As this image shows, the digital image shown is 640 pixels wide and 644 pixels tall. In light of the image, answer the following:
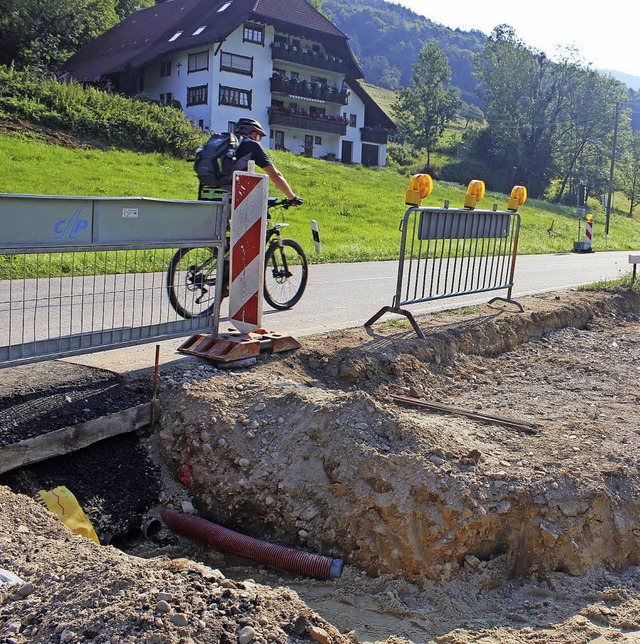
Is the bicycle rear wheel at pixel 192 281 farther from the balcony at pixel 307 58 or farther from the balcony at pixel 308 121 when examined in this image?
the balcony at pixel 307 58

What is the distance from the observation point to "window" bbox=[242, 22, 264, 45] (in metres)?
49.1

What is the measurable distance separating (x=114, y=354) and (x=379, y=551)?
3.05 metres

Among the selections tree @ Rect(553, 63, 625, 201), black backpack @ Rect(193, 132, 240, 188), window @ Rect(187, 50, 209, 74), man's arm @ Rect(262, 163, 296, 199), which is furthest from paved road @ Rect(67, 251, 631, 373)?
tree @ Rect(553, 63, 625, 201)

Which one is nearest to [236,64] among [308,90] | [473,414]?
[308,90]

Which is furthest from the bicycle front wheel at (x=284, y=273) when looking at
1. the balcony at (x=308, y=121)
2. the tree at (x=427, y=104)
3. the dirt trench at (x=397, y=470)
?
the tree at (x=427, y=104)

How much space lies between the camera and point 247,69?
163 feet

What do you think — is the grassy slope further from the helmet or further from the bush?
the bush

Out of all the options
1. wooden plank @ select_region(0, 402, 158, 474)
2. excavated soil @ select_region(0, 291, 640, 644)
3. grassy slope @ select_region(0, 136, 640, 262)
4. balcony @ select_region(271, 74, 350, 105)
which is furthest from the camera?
balcony @ select_region(271, 74, 350, 105)

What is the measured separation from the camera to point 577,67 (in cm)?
6825

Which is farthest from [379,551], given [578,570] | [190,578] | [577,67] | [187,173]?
[577,67]

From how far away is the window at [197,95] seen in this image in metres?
47.3

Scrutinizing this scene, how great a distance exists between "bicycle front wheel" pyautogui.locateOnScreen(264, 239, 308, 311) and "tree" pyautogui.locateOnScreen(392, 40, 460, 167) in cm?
5962

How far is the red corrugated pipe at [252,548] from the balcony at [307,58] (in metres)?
49.6

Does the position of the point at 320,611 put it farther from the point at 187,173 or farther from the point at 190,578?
the point at 187,173
